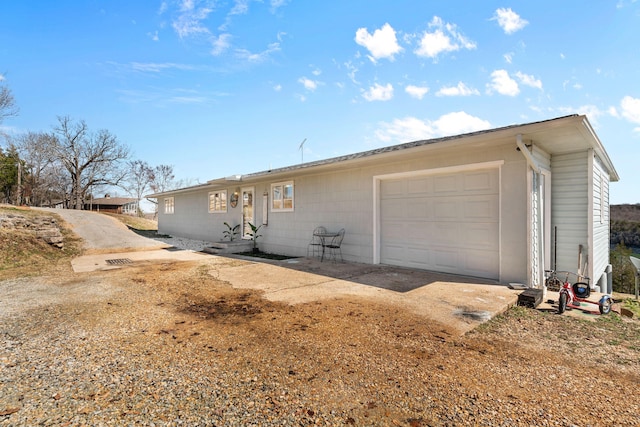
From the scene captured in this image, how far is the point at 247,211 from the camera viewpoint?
38.0ft

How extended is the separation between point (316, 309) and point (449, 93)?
7207 millimetres

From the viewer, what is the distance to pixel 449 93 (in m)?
8.08

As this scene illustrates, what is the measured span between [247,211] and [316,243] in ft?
13.5

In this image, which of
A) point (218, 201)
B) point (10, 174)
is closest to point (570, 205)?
point (218, 201)

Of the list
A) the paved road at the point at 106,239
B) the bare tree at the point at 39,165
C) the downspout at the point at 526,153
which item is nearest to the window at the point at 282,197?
the paved road at the point at 106,239

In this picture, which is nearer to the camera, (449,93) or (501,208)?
(501,208)

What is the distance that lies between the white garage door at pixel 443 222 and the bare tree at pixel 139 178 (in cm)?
3643

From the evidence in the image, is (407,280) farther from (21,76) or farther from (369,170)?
(21,76)

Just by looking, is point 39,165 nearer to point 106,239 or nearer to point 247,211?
point 106,239

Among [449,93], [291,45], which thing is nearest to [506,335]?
[449,93]

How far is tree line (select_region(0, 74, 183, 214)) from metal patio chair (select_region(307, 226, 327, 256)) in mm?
31299

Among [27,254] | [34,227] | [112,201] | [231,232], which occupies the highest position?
[112,201]

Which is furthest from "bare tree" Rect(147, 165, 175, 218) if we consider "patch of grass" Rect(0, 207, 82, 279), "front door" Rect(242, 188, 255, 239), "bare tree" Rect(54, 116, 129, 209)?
"front door" Rect(242, 188, 255, 239)

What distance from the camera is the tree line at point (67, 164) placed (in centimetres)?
2829
